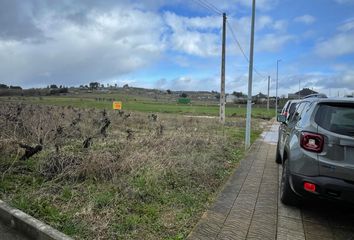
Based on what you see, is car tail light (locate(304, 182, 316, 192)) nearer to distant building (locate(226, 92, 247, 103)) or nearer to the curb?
the curb

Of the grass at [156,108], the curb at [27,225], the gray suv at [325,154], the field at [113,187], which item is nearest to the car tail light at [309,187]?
the gray suv at [325,154]

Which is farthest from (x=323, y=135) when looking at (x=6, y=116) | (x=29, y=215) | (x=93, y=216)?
(x=6, y=116)

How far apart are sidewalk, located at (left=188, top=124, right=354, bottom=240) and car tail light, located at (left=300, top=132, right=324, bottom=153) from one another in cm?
115

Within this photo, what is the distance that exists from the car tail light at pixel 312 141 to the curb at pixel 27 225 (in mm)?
3248

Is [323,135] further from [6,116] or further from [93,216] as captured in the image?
[6,116]

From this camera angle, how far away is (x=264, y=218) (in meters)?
4.90

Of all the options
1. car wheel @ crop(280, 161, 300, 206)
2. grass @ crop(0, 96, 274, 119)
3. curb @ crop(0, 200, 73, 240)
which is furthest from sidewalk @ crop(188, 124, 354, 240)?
grass @ crop(0, 96, 274, 119)

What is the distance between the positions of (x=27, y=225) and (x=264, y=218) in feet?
10.7

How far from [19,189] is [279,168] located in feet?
20.3

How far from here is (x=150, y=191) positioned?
5.65 meters

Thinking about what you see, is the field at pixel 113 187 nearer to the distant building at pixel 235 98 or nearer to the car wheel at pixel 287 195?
the car wheel at pixel 287 195

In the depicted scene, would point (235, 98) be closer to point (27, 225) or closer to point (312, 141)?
point (312, 141)

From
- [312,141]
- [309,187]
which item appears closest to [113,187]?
[309,187]

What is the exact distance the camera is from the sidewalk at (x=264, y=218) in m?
4.36
